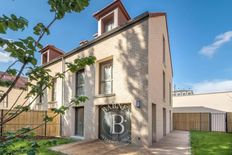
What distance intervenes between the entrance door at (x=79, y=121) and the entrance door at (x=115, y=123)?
6.38 ft

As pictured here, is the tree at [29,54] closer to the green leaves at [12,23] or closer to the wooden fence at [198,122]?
the green leaves at [12,23]

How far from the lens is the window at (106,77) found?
11.6m

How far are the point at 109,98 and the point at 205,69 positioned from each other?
19.2 metres

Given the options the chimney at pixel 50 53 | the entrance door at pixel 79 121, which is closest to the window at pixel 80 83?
the entrance door at pixel 79 121

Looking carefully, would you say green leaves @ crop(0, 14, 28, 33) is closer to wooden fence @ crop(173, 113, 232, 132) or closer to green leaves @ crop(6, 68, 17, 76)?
green leaves @ crop(6, 68, 17, 76)

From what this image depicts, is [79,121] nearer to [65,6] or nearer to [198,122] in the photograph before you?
[65,6]

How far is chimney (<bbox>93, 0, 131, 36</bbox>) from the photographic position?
12.1 meters

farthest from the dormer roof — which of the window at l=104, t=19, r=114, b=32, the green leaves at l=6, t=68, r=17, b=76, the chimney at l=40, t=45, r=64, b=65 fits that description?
the green leaves at l=6, t=68, r=17, b=76

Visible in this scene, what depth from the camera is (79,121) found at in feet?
43.4

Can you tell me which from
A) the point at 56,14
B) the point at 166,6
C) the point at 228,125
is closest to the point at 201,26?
the point at 166,6

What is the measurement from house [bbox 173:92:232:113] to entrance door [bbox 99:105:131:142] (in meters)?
18.9

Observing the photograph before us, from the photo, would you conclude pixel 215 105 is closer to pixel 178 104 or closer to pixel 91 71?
pixel 178 104

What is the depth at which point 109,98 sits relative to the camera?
35.8 ft

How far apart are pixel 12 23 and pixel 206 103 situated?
92.4 feet
